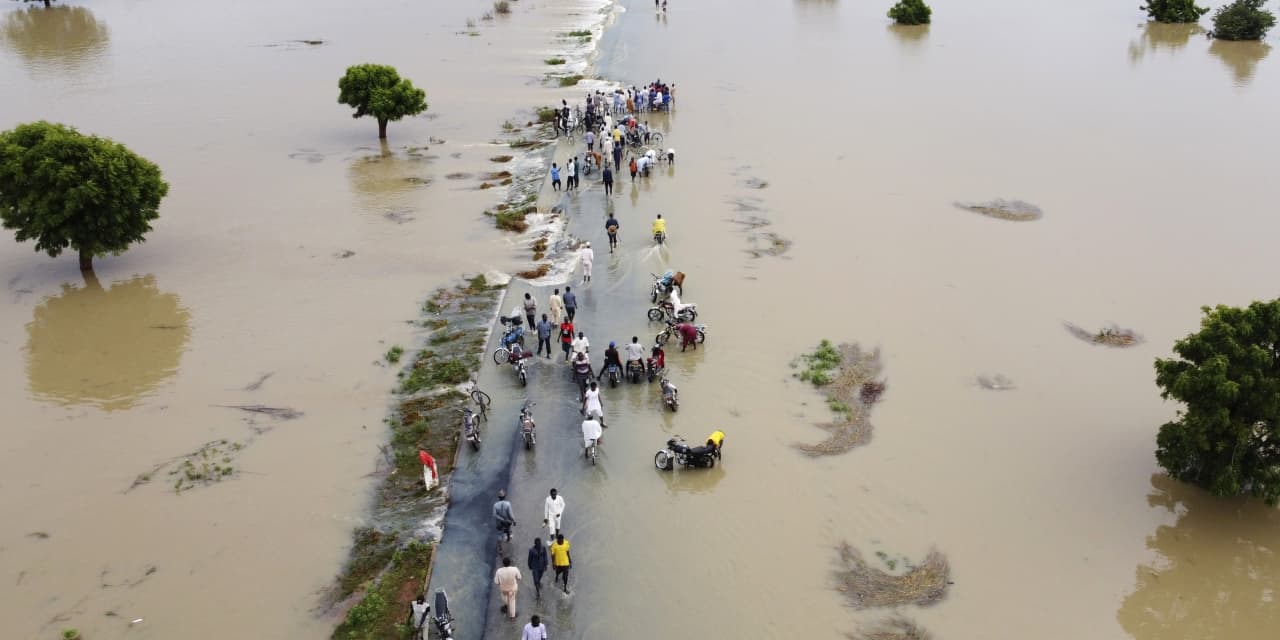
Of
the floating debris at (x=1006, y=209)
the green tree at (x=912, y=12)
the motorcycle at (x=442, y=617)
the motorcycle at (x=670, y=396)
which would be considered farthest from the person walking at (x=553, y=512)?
the green tree at (x=912, y=12)

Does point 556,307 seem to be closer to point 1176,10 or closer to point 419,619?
point 419,619

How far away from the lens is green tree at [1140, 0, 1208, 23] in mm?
54125

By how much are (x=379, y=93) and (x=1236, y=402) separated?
27370mm

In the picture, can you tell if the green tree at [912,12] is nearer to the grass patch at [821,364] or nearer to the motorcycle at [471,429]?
the grass patch at [821,364]

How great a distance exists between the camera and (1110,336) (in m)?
18.3

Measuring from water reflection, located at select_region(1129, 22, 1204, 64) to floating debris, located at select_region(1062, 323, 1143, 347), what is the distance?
3283cm

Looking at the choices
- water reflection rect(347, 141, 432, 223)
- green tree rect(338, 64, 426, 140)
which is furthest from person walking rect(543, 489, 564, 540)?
green tree rect(338, 64, 426, 140)

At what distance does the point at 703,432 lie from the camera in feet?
49.5

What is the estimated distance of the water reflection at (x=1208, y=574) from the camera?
1141cm

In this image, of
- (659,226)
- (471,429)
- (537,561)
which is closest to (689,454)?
(537,561)

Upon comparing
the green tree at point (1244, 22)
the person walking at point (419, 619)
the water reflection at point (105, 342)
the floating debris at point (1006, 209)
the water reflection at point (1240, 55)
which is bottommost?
the person walking at point (419, 619)

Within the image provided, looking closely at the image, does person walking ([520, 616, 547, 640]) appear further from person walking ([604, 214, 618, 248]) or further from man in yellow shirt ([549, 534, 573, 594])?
person walking ([604, 214, 618, 248])

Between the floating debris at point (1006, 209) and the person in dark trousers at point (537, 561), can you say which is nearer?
the person in dark trousers at point (537, 561)

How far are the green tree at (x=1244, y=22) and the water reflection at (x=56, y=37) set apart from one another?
6147 cm
